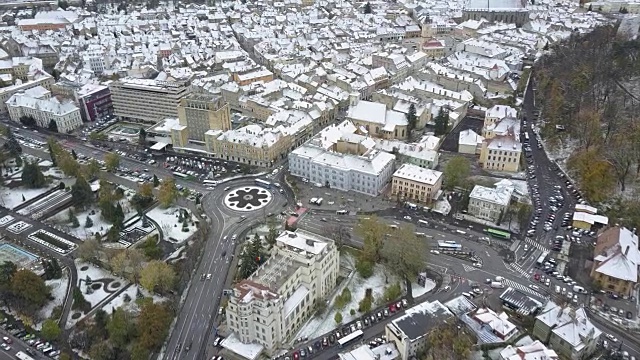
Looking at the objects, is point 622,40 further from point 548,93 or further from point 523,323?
point 523,323

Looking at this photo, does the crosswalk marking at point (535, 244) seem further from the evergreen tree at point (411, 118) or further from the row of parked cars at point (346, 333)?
the evergreen tree at point (411, 118)

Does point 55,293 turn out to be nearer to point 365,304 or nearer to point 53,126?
point 365,304

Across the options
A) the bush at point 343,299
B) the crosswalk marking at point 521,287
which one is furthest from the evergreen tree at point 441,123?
the bush at point 343,299

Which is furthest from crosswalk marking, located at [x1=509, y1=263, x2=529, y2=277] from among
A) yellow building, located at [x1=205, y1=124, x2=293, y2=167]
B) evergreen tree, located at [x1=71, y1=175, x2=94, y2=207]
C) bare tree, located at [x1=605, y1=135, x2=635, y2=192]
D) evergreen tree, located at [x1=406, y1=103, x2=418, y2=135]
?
evergreen tree, located at [x1=71, y1=175, x2=94, y2=207]

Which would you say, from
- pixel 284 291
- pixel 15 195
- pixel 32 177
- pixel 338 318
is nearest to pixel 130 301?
pixel 284 291

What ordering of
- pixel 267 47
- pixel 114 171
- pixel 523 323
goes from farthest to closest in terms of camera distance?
pixel 267 47 → pixel 114 171 → pixel 523 323

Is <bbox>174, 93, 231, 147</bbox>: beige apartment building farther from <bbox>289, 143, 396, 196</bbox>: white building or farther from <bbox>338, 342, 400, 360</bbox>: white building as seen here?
Answer: <bbox>338, 342, 400, 360</bbox>: white building

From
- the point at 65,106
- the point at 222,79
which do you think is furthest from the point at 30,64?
the point at 222,79
